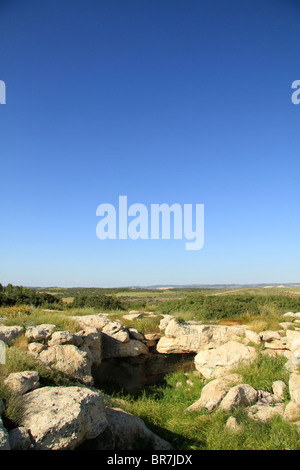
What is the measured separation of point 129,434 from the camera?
4.61 metres

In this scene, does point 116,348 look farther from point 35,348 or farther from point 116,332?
point 35,348

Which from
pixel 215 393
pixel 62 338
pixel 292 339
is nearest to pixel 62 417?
pixel 215 393

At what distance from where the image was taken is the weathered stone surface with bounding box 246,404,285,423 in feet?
19.1

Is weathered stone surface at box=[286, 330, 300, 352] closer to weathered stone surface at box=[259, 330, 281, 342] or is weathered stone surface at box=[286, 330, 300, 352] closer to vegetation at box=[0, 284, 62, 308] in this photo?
weathered stone surface at box=[259, 330, 281, 342]

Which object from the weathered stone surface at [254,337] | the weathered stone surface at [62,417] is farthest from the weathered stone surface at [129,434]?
the weathered stone surface at [254,337]

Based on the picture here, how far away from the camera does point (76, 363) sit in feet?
25.2

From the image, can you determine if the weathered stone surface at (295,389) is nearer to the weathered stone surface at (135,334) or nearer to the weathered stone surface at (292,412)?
the weathered stone surface at (292,412)

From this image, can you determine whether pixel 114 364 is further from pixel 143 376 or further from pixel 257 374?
pixel 257 374

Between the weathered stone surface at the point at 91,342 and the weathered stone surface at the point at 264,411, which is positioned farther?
the weathered stone surface at the point at 91,342

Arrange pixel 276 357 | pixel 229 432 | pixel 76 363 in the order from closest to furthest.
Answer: pixel 229 432
pixel 76 363
pixel 276 357

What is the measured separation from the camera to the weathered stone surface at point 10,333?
7.80 metres

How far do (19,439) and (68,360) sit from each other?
4.69 m
